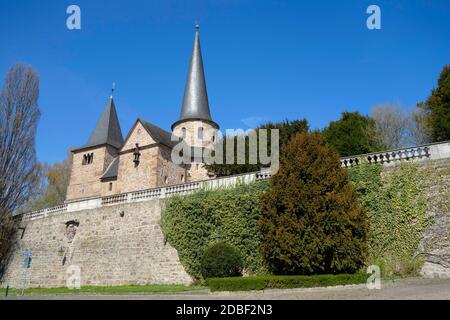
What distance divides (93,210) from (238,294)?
11392mm

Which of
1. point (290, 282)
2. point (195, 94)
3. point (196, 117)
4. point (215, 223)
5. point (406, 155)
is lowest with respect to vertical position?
point (290, 282)

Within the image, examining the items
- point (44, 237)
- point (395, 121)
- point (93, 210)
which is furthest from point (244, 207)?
point (395, 121)

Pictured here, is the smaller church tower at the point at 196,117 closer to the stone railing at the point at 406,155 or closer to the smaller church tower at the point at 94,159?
the smaller church tower at the point at 94,159

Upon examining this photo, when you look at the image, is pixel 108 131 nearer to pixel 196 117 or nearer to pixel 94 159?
pixel 94 159

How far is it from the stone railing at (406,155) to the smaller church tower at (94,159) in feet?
86.7

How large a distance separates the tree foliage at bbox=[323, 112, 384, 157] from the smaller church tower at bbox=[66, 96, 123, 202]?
20.4 metres

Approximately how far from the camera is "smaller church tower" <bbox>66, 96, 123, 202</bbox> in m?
36.0

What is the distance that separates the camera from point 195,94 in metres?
36.7

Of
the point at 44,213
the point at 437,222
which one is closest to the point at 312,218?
the point at 437,222

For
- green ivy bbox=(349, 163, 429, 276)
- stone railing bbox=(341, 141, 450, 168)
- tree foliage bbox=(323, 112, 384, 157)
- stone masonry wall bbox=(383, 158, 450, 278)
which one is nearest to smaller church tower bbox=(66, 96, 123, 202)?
tree foliage bbox=(323, 112, 384, 157)

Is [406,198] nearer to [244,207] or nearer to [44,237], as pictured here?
[244,207]

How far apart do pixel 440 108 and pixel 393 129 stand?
4857 mm

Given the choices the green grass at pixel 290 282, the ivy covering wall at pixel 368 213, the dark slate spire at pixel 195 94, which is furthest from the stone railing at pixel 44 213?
the dark slate spire at pixel 195 94
